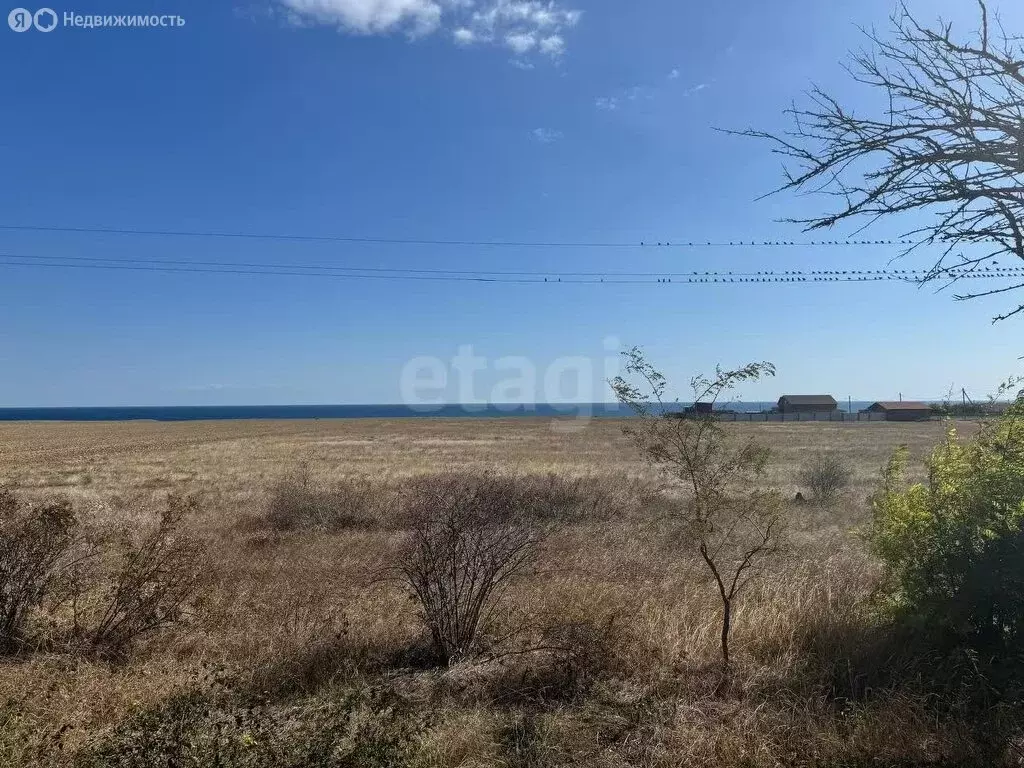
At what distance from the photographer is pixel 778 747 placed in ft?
13.1

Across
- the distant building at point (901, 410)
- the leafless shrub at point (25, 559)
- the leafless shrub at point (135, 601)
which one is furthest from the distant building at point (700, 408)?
the distant building at point (901, 410)

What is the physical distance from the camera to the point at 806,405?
9844cm

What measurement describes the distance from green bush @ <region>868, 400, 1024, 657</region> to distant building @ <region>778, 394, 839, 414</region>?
3763 inches

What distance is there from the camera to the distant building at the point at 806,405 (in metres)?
97.3

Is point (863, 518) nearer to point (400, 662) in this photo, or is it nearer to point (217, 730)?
point (400, 662)

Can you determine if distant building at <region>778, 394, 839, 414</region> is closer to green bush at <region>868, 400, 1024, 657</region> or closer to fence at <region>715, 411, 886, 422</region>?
fence at <region>715, 411, 886, 422</region>

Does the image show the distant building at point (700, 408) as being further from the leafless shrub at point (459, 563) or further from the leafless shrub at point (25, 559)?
the leafless shrub at point (25, 559)

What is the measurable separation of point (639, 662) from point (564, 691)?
2.52 ft

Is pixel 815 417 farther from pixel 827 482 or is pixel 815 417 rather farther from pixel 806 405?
pixel 827 482

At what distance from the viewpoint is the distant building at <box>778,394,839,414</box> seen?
97312 mm

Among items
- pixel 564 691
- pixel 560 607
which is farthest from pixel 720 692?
pixel 560 607

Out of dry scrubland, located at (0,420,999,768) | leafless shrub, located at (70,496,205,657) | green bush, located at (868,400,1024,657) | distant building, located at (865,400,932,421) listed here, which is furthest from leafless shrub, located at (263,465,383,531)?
distant building, located at (865,400,932,421)

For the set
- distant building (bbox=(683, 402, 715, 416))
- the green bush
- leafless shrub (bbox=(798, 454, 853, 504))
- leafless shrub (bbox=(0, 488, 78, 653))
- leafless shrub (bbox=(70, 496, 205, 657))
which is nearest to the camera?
the green bush

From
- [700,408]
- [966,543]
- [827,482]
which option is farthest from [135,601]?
[827,482]
